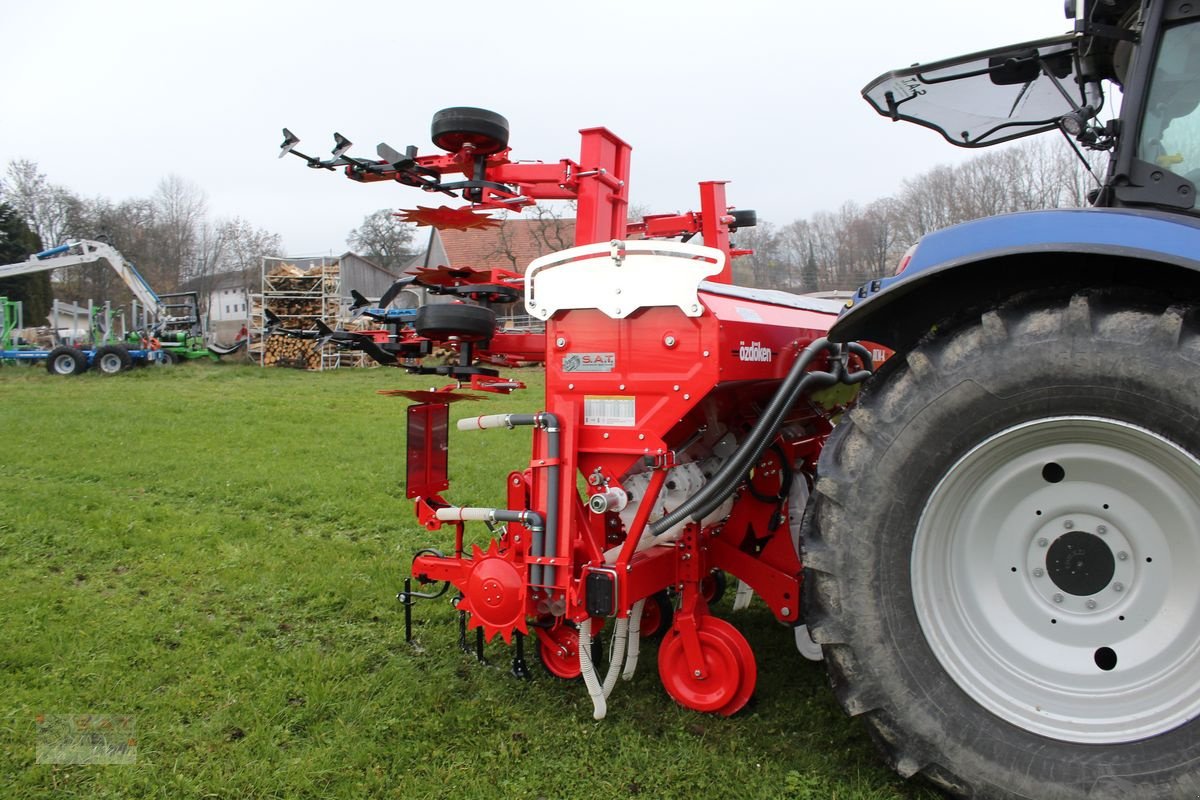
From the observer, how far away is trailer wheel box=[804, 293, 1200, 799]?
2.01 metres

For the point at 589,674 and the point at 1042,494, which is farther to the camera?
the point at 589,674

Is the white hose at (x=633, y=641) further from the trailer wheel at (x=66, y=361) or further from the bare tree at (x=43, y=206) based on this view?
the bare tree at (x=43, y=206)

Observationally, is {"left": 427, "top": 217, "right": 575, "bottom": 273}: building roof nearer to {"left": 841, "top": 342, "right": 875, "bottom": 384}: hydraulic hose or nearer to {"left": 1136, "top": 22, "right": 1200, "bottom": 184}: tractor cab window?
{"left": 841, "top": 342, "right": 875, "bottom": 384}: hydraulic hose

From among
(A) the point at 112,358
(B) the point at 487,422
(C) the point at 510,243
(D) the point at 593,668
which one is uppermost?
(C) the point at 510,243

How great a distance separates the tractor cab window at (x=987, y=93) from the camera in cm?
293

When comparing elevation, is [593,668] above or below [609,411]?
below

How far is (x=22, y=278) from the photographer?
3231 centimetres

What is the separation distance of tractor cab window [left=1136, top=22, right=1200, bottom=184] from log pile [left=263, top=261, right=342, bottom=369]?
22.3 metres

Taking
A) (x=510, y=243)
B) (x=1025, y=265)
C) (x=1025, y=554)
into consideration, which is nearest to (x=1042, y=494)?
(x=1025, y=554)

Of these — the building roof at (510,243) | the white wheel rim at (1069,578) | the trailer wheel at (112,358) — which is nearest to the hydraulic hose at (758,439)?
the white wheel rim at (1069,578)

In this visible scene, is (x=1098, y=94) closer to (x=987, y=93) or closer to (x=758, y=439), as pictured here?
(x=987, y=93)

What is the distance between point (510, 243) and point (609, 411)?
3190 cm

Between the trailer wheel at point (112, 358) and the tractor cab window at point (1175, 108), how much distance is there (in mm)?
21774

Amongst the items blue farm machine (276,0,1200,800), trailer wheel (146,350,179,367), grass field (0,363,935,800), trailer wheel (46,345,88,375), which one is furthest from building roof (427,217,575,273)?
blue farm machine (276,0,1200,800)
